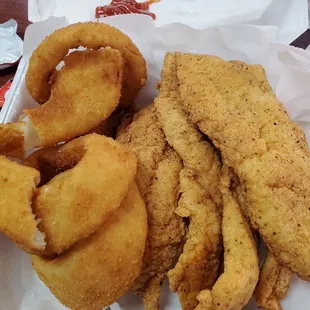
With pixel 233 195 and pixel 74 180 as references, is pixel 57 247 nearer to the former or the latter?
pixel 74 180

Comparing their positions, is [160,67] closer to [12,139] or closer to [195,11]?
[12,139]

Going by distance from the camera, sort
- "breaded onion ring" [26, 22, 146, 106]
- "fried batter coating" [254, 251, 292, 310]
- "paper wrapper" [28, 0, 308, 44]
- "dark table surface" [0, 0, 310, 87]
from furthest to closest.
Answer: "dark table surface" [0, 0, 310, 87] → "paper wrapper" [28, 0, 308, 44] → "breaded onion ring" [26, 22, 146, 106] → "fried batter coating" [254, 251, 292, 310]

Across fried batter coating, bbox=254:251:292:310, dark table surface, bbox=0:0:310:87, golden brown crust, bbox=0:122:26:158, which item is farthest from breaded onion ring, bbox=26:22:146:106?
dark table surface, bbox=0:0:310:87

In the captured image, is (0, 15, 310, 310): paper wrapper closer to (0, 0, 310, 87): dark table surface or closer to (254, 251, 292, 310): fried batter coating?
(254, 251, 292, 310): fried batter coating

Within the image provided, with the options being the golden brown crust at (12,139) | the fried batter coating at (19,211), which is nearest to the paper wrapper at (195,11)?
the golden brown crust at (12,139)

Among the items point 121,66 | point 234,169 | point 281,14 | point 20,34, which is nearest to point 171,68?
point 121,66

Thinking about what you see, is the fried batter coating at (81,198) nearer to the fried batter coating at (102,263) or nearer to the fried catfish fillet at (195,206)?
the fried batter coating at (102,263)
